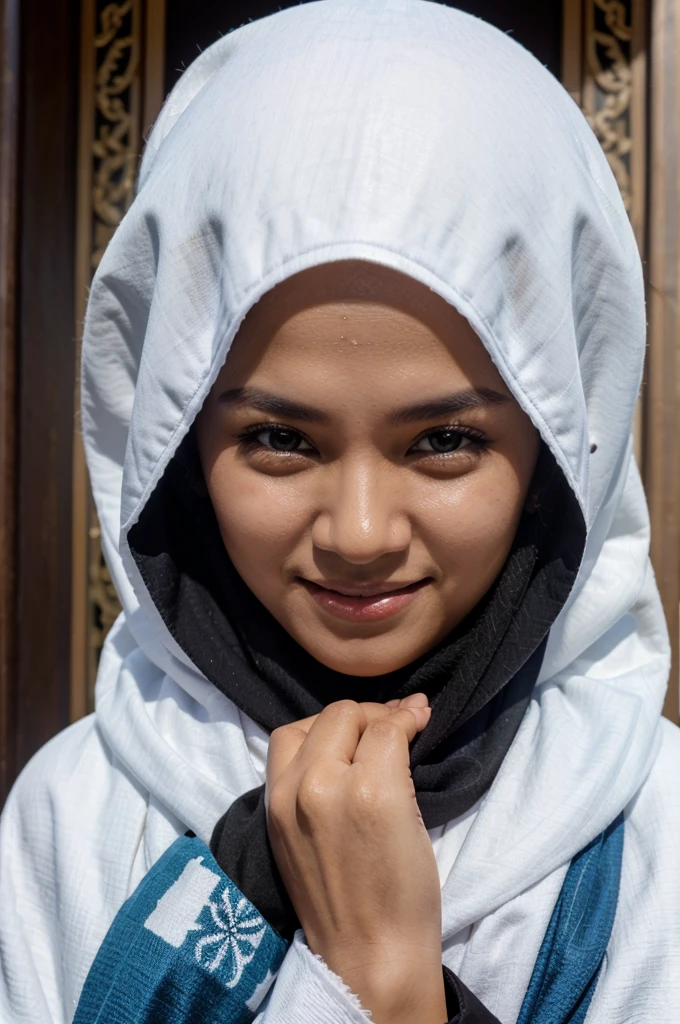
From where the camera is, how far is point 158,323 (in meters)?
0.91

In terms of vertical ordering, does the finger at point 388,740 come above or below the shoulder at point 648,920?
above

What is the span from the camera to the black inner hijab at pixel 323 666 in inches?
37.0

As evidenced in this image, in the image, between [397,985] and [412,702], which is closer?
[397,985]

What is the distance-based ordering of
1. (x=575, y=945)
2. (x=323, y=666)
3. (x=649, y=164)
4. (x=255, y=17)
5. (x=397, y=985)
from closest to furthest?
(x=397, y=985) → (x=575, y=945) → (x=323, y=666) → (x=649, y=164) → (x=255, y=17)

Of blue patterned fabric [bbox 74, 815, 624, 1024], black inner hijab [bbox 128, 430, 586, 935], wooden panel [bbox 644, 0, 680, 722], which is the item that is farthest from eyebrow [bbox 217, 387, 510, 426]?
wooden panel [bbox 644, 0, 680, 722]

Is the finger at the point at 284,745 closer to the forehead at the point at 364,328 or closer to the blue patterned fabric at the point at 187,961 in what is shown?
the blue patterned fabric at the point at 187,961

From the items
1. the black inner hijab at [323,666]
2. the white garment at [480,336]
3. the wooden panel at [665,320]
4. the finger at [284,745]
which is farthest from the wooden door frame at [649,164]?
the finger at [284,745]

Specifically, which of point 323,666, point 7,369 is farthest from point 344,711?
point 7,369

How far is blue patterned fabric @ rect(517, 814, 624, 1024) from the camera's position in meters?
0.87

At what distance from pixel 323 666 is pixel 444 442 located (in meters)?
0.31

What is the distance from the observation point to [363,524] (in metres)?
0.81

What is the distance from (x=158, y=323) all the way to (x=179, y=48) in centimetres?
125

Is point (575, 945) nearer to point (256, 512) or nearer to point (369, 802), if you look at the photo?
point (369, 802)

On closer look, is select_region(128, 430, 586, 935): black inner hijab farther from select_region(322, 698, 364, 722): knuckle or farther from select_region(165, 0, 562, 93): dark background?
select_region(165, 0, 562, 93): dark background
